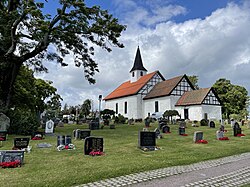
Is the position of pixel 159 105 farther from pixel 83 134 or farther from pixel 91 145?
pixel 91 145

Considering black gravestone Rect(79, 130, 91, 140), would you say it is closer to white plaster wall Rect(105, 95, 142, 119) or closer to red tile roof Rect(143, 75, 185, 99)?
red tile roof Rect(143, 75, 185, 99)

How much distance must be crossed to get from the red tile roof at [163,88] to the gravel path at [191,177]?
34.4 m

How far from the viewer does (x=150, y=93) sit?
47.5 metres

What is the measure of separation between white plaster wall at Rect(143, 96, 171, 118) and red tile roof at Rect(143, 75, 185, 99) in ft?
2.72

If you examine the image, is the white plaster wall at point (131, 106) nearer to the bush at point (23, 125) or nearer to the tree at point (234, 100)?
the tree at point (234, 100)

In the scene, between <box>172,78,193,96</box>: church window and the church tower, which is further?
the church tower

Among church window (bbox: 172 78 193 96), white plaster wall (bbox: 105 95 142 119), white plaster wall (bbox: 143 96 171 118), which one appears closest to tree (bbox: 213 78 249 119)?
church window (bbox: 172 78 193 96)

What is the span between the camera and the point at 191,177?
6.61 m

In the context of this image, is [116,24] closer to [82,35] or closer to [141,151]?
[82,35]

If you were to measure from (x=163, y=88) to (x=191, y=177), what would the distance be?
1538 inches

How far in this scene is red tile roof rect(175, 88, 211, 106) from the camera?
1515 inches

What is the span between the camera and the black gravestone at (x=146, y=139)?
1100 centimetres

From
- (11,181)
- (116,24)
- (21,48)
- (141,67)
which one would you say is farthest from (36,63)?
(141,67)

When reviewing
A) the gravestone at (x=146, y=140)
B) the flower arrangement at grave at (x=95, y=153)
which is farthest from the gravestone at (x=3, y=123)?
the gravestone at (x=146, y=140)
